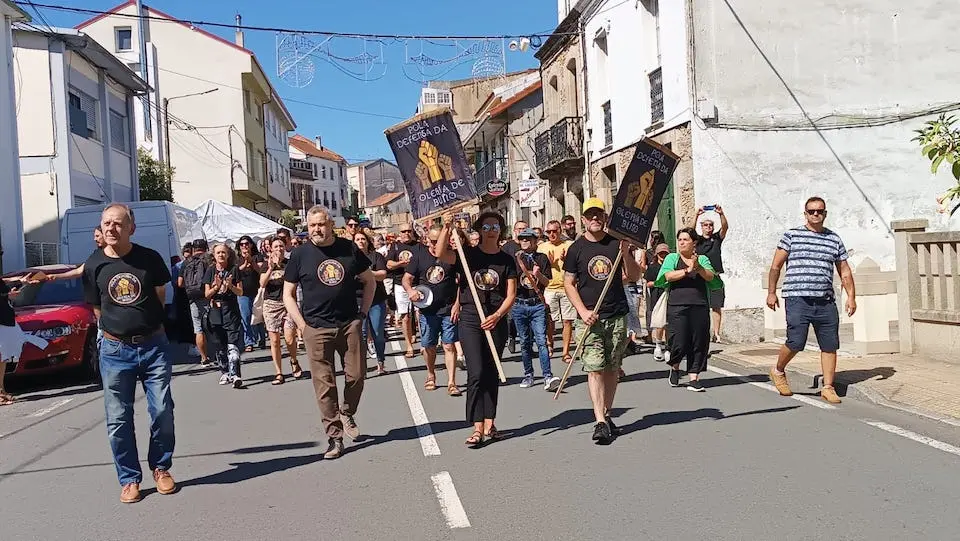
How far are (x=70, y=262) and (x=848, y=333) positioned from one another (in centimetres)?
1441

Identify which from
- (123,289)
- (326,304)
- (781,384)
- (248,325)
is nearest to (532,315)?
(781,384)

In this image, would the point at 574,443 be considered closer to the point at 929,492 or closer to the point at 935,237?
the point at 929,492

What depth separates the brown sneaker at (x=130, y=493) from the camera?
5.51 meters

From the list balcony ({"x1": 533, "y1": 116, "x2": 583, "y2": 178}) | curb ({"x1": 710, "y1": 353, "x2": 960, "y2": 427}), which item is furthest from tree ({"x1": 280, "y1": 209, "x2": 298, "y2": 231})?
curb ({"x1": 710, "y1": 353, "x2": 960, "y2": 427})

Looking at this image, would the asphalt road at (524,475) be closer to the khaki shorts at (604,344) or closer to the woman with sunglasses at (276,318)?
the khaki shorts at (604,344)

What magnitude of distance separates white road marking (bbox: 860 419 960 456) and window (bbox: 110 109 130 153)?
23553mm

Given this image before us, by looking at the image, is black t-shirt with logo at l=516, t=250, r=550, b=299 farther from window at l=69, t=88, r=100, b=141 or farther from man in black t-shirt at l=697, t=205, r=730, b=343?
window at l=69, t=88, r=100, b=141

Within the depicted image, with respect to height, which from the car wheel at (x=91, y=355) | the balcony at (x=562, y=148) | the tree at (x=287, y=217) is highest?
the tree at (x=287, y=217)

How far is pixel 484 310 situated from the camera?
7078 mm

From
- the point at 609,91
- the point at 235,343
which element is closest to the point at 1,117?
the point at 235,343

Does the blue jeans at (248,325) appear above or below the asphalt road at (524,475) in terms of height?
above

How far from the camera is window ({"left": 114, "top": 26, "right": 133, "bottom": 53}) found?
39156 mm

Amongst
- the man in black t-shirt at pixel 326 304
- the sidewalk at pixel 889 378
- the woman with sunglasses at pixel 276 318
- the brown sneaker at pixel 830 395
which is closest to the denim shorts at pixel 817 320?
the brown sneaker at pixel 830 395

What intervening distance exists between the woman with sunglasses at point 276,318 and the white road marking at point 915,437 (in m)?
6.78
